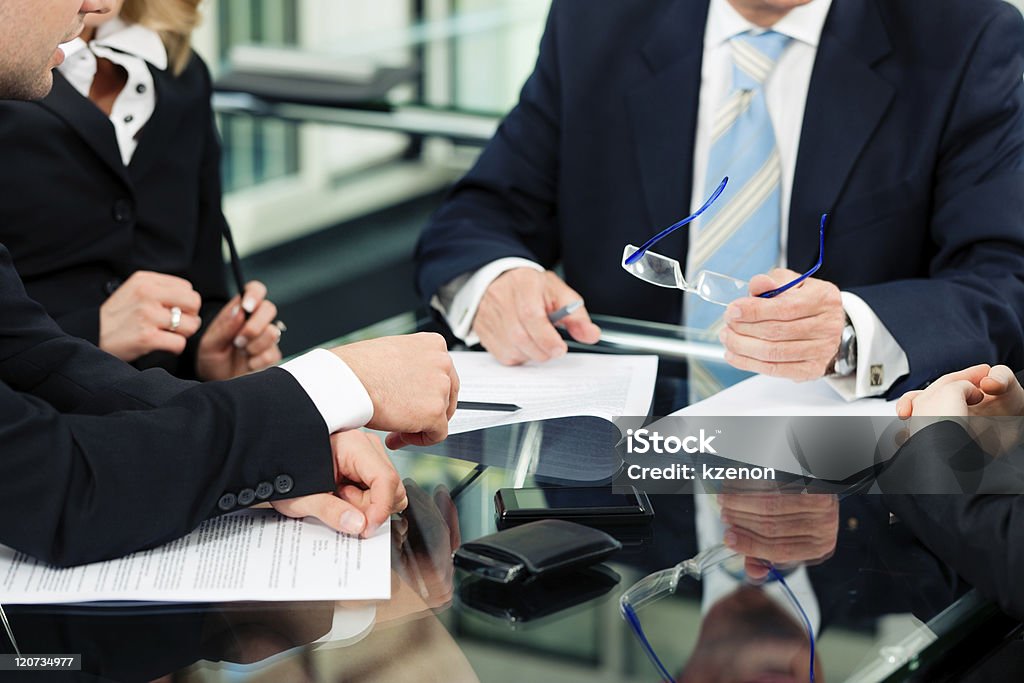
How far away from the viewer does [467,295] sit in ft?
6.95

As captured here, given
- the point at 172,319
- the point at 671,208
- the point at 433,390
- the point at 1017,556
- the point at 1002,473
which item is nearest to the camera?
the point at 1017,556

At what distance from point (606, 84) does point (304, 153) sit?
298 centimetres

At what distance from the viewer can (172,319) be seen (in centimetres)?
214

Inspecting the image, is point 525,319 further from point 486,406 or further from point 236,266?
point 236,266

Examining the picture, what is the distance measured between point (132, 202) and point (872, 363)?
127 centimetres

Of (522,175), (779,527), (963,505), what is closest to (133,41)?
(522,175)

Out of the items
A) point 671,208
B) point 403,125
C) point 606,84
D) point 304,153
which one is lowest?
point 304,153

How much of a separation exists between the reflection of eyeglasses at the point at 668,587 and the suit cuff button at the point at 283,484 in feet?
1.21

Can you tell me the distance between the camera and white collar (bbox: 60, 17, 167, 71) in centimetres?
224

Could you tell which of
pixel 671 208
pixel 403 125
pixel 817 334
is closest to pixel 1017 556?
pixel 817 334

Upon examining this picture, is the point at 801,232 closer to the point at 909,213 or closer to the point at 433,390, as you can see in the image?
the point at 909,213

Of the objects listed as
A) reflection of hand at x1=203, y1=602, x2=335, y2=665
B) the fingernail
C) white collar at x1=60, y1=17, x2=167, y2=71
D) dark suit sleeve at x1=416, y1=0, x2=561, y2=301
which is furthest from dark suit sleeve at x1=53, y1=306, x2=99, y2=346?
reflection of hand at x1=203, y1=602, x2=335, y2=665

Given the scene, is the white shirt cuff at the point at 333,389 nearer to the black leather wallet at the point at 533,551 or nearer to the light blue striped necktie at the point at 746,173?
the black leather wallet at the point at 533,551

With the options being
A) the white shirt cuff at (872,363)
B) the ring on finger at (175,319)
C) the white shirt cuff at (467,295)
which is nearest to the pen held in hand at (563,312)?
the white shirt cuff at (467,295)
